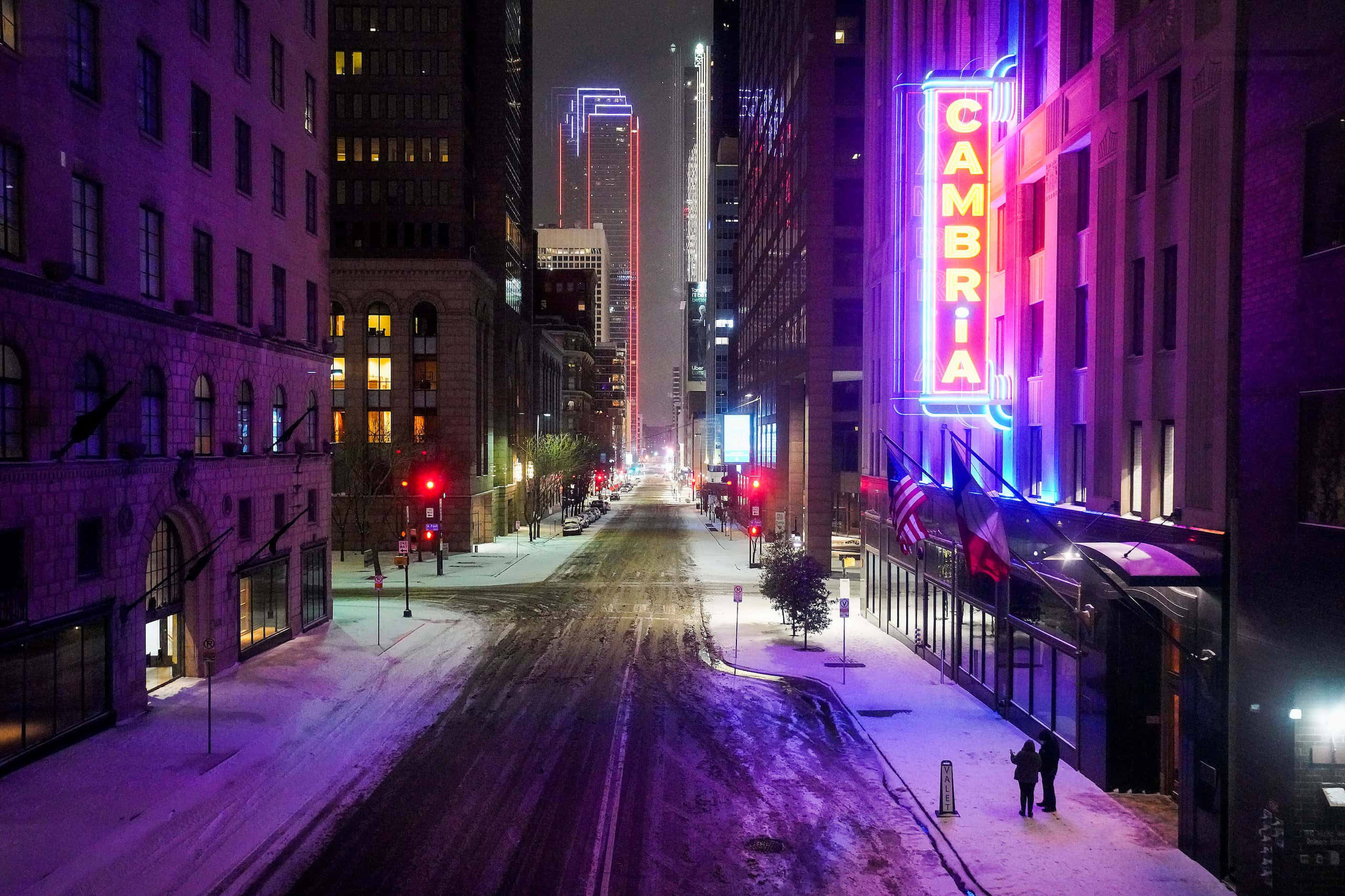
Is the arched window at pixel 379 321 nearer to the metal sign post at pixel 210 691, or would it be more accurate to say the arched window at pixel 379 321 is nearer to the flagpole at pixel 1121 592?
the metal sign post at pixel 210 691

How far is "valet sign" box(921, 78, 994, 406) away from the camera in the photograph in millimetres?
21922

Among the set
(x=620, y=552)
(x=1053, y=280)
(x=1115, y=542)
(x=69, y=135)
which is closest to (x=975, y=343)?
(x=1053, y=280)

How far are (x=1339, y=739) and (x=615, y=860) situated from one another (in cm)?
1033

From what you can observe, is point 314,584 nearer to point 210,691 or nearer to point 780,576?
point 210,691

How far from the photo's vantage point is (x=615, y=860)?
13.8 meters

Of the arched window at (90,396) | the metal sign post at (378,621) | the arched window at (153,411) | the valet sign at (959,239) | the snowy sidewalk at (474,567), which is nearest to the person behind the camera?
the arched window at (90,396)

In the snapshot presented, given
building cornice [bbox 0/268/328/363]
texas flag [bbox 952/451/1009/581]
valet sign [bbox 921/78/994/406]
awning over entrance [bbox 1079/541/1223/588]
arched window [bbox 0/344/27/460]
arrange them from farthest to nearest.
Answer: valet sign [bbox 921/78/994/406] < building cornice [bbox 0/268/328/363] < arched window [bbox 0/344/27/460] < texas flag [bbox 952/451/1009/581] < awning over entrance [bbox 1079/541/1223/588]

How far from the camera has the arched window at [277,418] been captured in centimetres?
2972

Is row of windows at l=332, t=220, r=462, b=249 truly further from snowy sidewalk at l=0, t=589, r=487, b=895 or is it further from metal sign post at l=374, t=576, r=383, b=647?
snowy sidewalk at l=0, t=589, r=487, b=895

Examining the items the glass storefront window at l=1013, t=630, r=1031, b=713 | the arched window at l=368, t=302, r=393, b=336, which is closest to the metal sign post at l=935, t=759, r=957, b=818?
the glass storefront window at l=1013, t=630, r=1031, b=713

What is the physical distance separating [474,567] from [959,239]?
37.9 metres

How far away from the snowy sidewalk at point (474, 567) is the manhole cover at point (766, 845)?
2972 centimetres

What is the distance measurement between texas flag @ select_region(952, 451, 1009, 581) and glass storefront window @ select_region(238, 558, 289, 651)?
70.2ft

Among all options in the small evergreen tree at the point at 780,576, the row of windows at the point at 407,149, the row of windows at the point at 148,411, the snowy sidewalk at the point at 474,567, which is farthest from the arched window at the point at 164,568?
the row of windows at the point at 407,149
